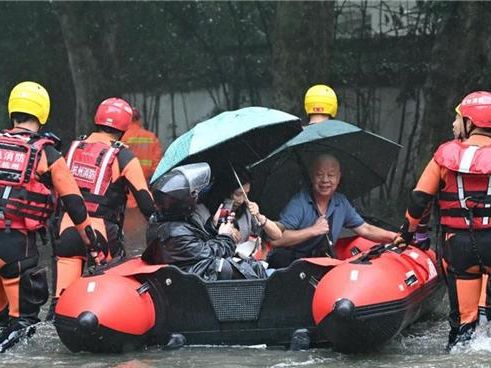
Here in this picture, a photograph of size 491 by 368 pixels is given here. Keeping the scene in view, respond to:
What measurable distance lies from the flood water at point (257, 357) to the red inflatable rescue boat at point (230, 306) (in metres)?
0.08

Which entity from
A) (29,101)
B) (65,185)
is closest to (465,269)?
(65,185)

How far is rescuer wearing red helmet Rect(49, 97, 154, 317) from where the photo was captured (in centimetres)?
876

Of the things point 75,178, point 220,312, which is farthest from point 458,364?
point 75,178

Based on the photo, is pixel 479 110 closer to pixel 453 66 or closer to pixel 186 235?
pixel 186 235

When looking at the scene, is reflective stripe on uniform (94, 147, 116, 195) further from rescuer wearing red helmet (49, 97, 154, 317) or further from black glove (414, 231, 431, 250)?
black glove (414, 231, 431, 250)

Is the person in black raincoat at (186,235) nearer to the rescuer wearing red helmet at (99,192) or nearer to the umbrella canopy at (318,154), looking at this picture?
the rescuer wearing red helmet at (99,192)

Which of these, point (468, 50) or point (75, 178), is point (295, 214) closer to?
point (75, 178)

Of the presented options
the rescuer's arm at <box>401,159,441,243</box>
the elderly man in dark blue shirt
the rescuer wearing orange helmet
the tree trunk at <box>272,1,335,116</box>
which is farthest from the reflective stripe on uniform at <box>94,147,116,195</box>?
the tree trunk at <box>272,1,335,116</box>

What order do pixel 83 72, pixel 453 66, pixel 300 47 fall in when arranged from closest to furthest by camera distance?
pixel 453 66 < pixel 300 47 < pixel 83 72

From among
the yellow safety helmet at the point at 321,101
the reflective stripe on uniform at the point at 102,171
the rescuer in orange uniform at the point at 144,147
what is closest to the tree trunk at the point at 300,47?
the rescuer in orange uniform at the point at 144,147

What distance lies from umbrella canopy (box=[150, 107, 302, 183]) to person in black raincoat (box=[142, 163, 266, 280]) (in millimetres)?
389

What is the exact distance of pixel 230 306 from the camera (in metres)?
7.66

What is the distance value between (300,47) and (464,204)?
7297mm

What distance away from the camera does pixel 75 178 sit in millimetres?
8781
